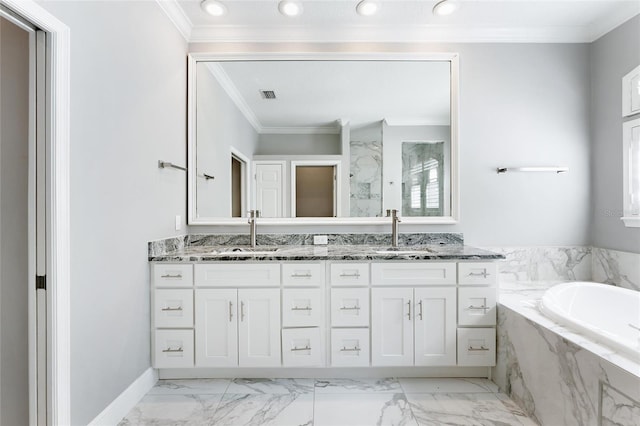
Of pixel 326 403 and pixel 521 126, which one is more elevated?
pixel 521 126

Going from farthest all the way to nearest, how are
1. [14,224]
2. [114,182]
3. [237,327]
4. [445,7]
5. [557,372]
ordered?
[445,7] < [237,327] < [114,182] < [557,372] < [14,224]

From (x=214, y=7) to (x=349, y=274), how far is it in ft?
6.62

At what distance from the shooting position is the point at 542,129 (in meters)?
2.58

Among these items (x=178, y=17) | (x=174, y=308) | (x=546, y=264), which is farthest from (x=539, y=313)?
(x=178, y=17)

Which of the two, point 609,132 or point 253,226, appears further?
point 253,226

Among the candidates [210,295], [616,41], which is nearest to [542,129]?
[616,41]

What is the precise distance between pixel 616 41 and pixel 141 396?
3936mm

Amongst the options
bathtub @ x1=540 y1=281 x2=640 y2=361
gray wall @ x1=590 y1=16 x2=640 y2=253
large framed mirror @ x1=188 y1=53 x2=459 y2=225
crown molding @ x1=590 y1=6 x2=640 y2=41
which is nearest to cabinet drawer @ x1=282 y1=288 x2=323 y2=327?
large framed mirror @ x1=188 y1=53 x2=459 y2=225

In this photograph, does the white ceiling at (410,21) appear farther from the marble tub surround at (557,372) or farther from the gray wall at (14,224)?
the marble tub surround at (557,372)

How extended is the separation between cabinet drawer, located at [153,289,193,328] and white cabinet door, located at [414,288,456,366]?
142 centimetres

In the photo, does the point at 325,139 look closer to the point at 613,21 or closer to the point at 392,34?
the point at 392,34

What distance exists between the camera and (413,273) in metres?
2.11

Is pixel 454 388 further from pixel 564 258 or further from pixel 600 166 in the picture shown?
pixel 600 166

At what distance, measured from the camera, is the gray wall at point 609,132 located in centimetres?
231
